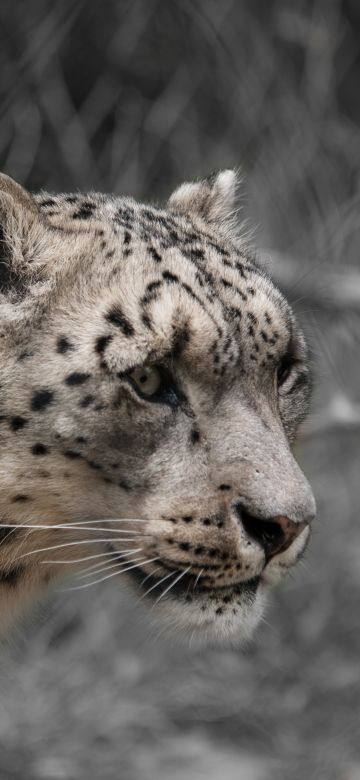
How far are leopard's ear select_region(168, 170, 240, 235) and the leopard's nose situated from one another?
143 cm

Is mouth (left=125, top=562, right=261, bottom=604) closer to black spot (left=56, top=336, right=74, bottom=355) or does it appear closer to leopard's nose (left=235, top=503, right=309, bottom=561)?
leopard's nose (left=235, top=503, right=309, bottom=561)

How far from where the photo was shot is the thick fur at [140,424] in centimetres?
296

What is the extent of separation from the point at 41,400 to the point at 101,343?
0.22m

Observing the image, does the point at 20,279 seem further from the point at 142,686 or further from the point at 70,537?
the point at 142,686

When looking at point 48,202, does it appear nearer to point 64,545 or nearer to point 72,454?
point 72,454

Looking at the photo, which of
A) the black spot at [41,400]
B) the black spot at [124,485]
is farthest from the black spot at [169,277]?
the black spot at [124,485]

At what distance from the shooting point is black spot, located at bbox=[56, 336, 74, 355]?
9.84 ft

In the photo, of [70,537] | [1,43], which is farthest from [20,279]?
[1,43]

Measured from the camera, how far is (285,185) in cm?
571

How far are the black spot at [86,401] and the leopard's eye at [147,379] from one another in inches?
4.8

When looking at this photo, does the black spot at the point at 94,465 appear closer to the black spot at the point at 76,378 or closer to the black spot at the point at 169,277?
the black spot at the point at 76,378

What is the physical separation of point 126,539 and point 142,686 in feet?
10.1

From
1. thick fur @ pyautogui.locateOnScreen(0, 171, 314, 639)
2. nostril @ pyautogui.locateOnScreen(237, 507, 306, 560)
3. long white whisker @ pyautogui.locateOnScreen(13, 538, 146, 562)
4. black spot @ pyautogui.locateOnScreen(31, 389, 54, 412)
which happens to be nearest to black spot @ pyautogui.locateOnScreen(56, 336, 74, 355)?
thick fur @ pyautogui.locateOnScreen(0, 171, 314, 639)

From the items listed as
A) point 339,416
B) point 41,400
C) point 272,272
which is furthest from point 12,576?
point 339,416
